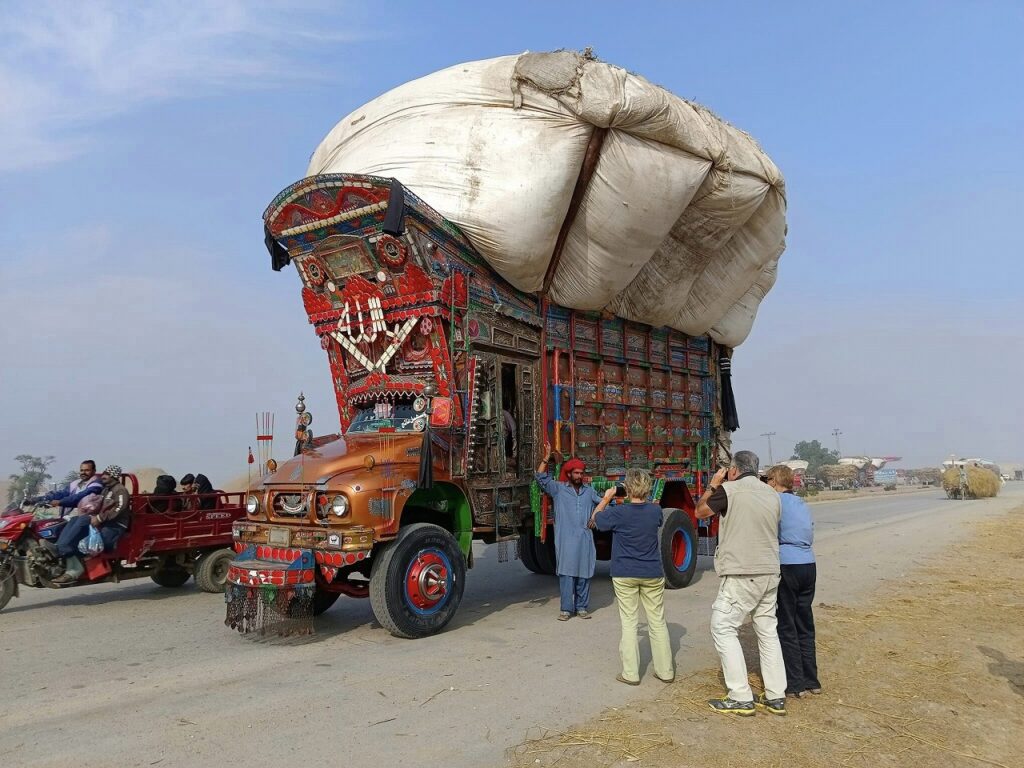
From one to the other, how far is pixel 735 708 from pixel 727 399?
8586 mm

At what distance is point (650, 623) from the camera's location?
5.42 metres

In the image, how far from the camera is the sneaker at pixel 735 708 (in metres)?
4.64

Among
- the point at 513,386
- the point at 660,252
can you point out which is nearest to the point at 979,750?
the point at 513,386

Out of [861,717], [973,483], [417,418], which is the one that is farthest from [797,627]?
[973,483]

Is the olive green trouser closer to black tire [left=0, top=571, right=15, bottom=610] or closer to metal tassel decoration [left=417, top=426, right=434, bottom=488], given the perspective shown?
metal tassel decoration [left=417, top=426, right=434, bottom=488]

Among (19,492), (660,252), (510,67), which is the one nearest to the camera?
(510,67)

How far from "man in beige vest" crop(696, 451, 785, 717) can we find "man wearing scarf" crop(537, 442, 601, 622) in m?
2.89

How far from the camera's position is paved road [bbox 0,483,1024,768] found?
4.24m

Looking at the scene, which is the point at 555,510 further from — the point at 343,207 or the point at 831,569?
the point at 831,569

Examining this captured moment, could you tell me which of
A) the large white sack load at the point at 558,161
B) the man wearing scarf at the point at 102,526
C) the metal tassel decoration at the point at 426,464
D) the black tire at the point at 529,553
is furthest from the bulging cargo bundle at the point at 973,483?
the man wearing scarf at the point at 102,526

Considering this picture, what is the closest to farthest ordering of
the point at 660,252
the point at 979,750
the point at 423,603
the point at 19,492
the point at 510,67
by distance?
1. the point at 979,750
2. the point at 423,603
3. the point at 510,67
4. the point at 660,252
5. the point at 19,492

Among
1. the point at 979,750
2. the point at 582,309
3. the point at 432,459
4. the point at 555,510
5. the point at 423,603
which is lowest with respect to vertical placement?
the point at 979,750

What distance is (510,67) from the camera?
8.48 m

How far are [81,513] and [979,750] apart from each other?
886 centimetres
